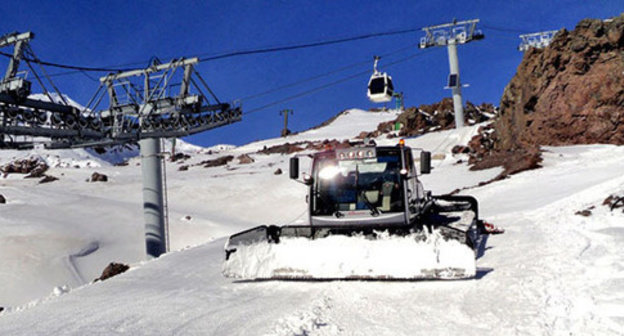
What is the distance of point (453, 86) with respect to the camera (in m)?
48.2

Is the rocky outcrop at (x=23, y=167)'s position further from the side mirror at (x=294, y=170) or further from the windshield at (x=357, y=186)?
the windshield at (x=357, y=186)

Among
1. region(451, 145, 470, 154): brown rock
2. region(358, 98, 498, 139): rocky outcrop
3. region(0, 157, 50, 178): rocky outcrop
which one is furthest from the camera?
region(358, 98, 498, 139): rocky outcrop

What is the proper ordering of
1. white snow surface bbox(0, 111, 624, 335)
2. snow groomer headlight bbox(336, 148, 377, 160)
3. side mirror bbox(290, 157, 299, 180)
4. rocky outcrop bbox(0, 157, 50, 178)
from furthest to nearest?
1. rocky outcrop bbox(0, 157, 50, 178)
2. side mirror bbox(290, 157, 299, 180)
3. snow groomer headlight bbox(336, 148, 377, 160)
4. white snow surface bbox(0, 111, 624, 335)

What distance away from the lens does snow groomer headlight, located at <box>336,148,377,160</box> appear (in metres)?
8.83

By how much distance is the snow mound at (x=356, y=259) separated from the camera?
6.77 m

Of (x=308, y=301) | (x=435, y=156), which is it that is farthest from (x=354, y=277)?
Answer: (x=435, y=156)

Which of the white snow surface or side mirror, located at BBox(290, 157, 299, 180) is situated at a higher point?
side mirror, located at BBox(290, 157, 299, 180)

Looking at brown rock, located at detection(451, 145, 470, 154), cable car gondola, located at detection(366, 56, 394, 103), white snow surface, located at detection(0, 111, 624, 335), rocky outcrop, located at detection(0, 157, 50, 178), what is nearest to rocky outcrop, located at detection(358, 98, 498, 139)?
brown rock, located at detection(451, 145, 470, 154)

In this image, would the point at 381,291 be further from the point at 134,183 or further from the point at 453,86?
the point at 453,86

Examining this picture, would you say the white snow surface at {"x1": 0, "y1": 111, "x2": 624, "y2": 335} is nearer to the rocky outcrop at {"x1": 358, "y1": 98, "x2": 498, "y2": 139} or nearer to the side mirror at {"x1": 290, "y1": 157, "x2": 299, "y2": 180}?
the side mirror at {"x1": 290, "y1": 157, "x2": 299, "y2": 180}

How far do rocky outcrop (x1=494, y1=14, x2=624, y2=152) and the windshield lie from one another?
75.0ft

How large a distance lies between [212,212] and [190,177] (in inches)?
503

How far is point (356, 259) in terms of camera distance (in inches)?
284

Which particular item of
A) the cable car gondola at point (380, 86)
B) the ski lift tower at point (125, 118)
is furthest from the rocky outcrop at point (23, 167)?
the cable car gondola at point (380, 86)
